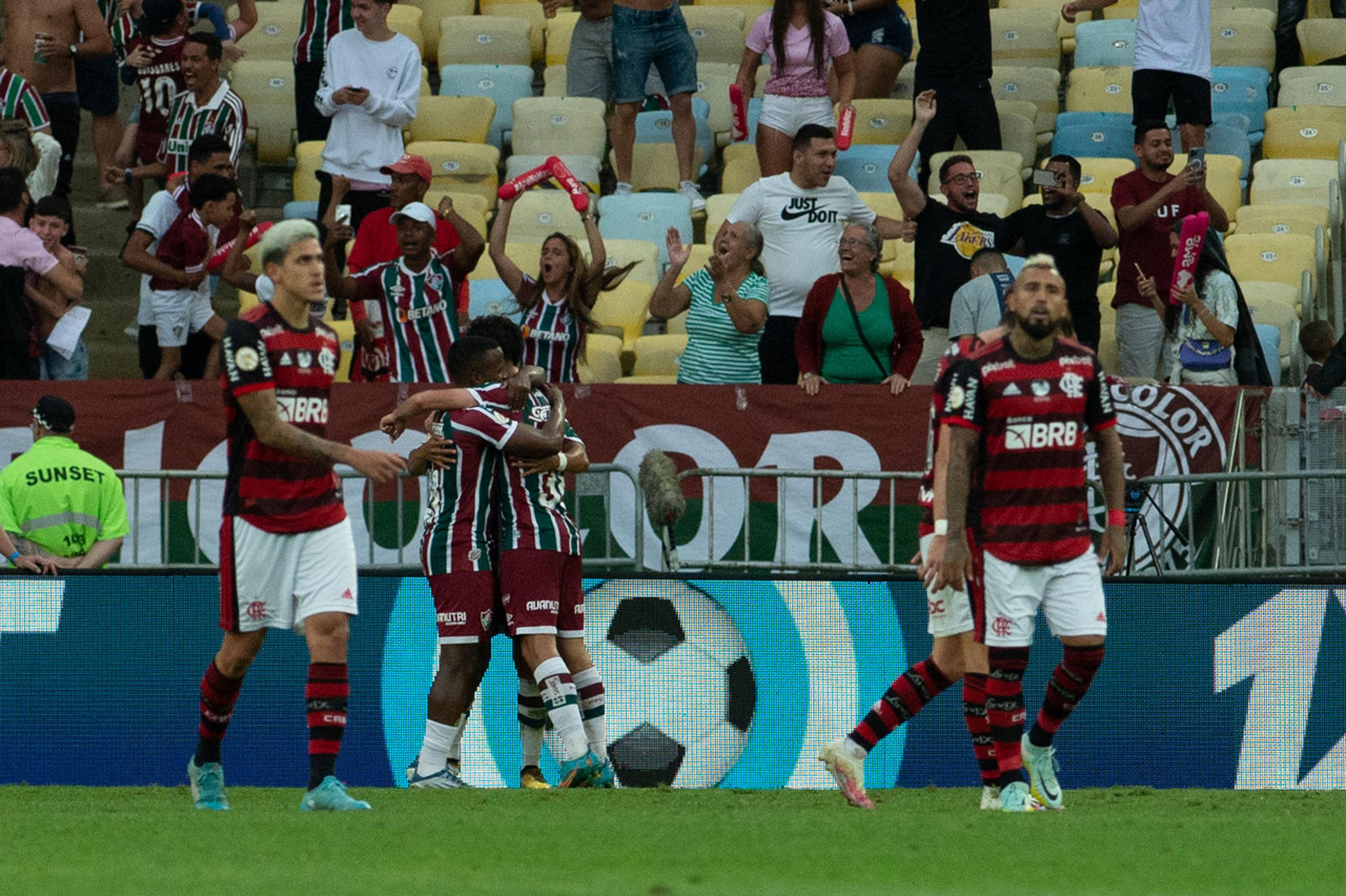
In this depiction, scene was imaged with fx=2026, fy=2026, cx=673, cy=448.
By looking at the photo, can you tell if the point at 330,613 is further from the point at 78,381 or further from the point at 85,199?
the point at 85,199

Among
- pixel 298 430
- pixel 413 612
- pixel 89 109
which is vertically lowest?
pixel 413 612

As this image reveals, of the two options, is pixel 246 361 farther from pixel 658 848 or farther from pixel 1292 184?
pixel 1292 184

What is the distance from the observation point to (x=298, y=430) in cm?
772

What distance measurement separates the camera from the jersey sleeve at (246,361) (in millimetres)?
7695

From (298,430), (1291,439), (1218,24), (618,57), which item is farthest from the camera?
(1218,24)

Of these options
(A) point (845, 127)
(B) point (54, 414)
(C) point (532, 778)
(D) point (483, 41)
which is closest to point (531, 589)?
(C) point (532, 778)

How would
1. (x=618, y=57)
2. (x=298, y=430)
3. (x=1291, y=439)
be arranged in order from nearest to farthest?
(x=298, y=430) < (x=1291, y=439) < (x=618, y=57)

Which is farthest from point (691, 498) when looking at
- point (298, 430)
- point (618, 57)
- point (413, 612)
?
point (618, 57)

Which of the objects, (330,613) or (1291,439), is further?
(1291,439)

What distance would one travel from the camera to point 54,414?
11055mm

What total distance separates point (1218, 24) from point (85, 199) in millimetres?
9674

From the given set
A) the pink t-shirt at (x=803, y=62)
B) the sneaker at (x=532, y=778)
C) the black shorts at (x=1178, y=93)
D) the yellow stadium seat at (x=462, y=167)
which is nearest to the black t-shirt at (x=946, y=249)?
the pink t-shirt at (x=803, y=62)

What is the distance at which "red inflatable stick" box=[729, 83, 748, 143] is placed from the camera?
15234 millimetres

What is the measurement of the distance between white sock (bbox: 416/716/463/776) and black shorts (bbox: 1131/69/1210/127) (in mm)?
7604
